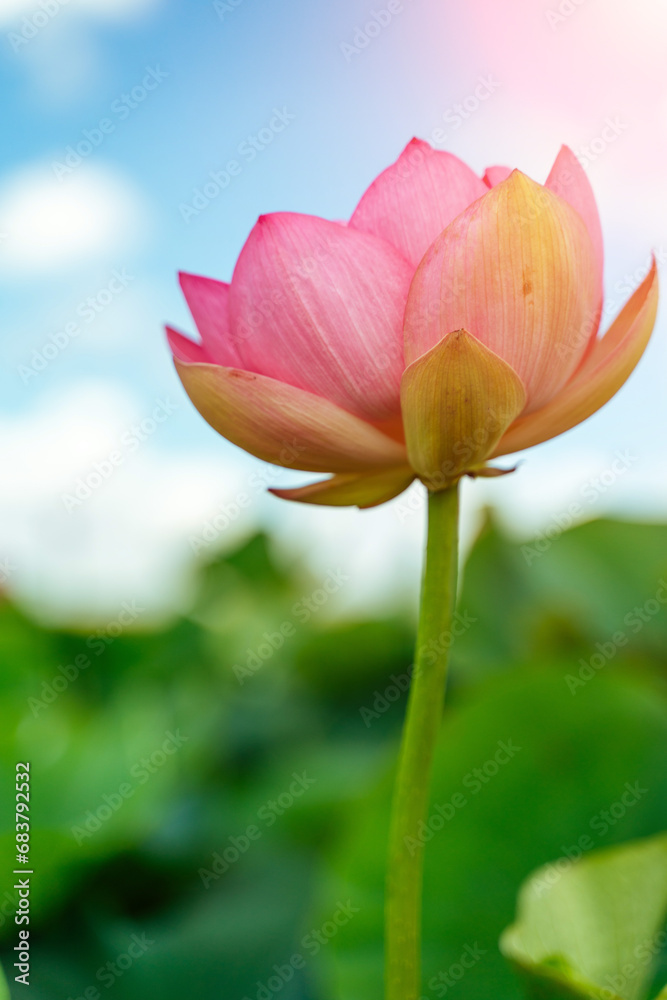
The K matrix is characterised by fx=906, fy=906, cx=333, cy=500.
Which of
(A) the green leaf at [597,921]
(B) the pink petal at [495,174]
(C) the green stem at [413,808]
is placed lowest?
(A) the green leaf at [597,921]

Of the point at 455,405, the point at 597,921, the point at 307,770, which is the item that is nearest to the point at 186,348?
the point at 455,405

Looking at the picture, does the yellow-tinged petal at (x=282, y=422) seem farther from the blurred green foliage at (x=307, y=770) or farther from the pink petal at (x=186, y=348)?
the blurred green foliage at (x=307, y=770)

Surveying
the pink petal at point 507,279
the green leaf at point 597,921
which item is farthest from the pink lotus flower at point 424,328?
the green leaf at point 597,921

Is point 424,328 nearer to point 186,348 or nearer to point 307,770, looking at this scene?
point 186,348

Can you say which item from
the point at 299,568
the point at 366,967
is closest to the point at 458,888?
the point at 366,967

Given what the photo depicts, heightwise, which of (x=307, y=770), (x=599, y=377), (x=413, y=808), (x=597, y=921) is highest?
(x=599, y=377)

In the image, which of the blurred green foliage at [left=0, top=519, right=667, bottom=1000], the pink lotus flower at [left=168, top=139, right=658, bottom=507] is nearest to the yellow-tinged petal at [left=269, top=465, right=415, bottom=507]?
the pink lotus flower at [left=168, top=139, right=658, bottom=507]

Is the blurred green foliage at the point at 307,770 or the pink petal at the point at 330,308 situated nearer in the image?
the pink petal at the point at 330,308

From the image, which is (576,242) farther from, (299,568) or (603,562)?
(299,568)
